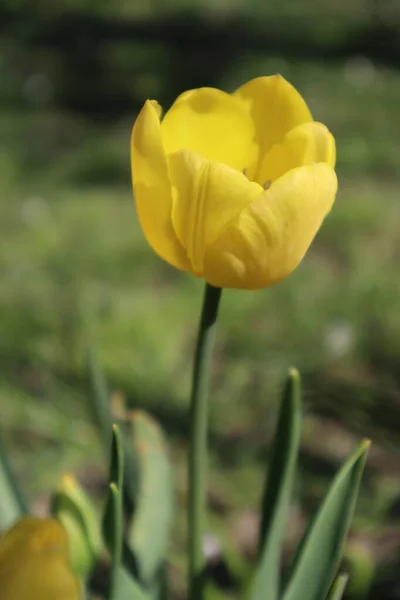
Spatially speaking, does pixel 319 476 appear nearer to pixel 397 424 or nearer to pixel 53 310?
pixel 397 424

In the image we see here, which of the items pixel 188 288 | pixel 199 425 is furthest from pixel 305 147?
pixel 188 288

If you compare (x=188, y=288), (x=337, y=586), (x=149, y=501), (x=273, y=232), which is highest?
(x=273, y=232)

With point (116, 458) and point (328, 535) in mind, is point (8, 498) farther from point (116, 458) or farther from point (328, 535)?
point (328, 535)

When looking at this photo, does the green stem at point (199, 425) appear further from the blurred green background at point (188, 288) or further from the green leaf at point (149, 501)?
the blurred green background at point (188, 288)

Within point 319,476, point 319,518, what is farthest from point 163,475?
point 319,476

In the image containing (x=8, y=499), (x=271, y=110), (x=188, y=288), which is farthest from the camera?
(x=188, y=288)

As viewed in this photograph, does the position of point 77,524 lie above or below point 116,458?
below
